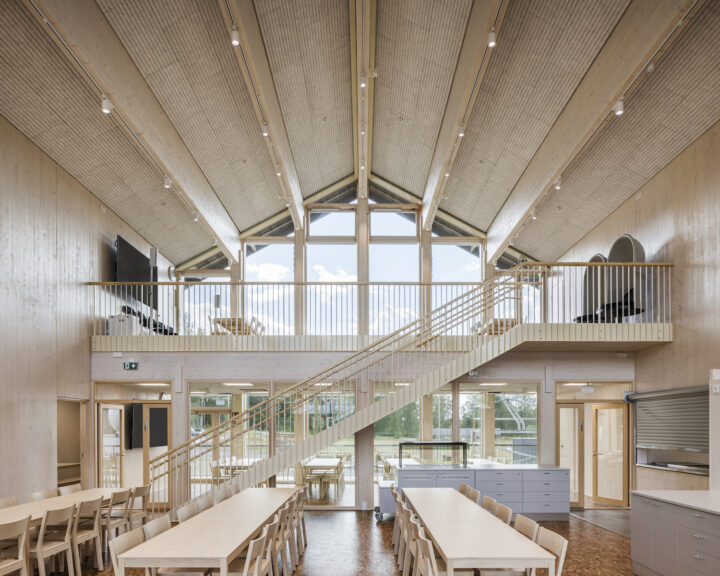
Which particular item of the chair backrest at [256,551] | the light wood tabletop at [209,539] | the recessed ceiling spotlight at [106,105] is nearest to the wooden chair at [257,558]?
the chair backrest at [256,551]

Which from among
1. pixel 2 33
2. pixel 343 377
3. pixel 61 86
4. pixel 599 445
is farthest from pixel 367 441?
pixel 2 33

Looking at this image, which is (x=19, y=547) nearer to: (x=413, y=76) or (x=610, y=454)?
(x=413, y=76)

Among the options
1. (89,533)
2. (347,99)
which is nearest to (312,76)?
(347,99)

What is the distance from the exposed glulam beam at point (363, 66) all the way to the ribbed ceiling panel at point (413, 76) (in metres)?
0.18

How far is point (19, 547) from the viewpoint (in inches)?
226

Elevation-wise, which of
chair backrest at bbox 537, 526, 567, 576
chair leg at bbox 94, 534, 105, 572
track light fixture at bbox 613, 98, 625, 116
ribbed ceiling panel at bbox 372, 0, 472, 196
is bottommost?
chair leg at bbox 94, 534, 105, 572

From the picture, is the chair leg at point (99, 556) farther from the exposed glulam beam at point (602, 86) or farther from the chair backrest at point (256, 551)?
the exposed glulam beam at point (602, 86)

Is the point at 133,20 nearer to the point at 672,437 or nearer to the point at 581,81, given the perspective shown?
the point at 581,81

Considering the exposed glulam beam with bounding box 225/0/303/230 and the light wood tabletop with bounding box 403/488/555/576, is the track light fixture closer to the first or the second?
the exposed glulam beam with bounding box 225/0/303/230

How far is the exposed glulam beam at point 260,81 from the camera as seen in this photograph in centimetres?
740

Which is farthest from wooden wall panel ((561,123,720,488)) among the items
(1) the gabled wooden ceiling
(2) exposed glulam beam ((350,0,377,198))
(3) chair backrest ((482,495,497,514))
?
(2) exposed glulam beam ((350,0,377,198))

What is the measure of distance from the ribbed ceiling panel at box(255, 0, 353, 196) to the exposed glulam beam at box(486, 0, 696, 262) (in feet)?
13.3

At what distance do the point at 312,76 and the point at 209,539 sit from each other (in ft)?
28.4

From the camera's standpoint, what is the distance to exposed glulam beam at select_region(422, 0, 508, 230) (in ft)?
24.4
